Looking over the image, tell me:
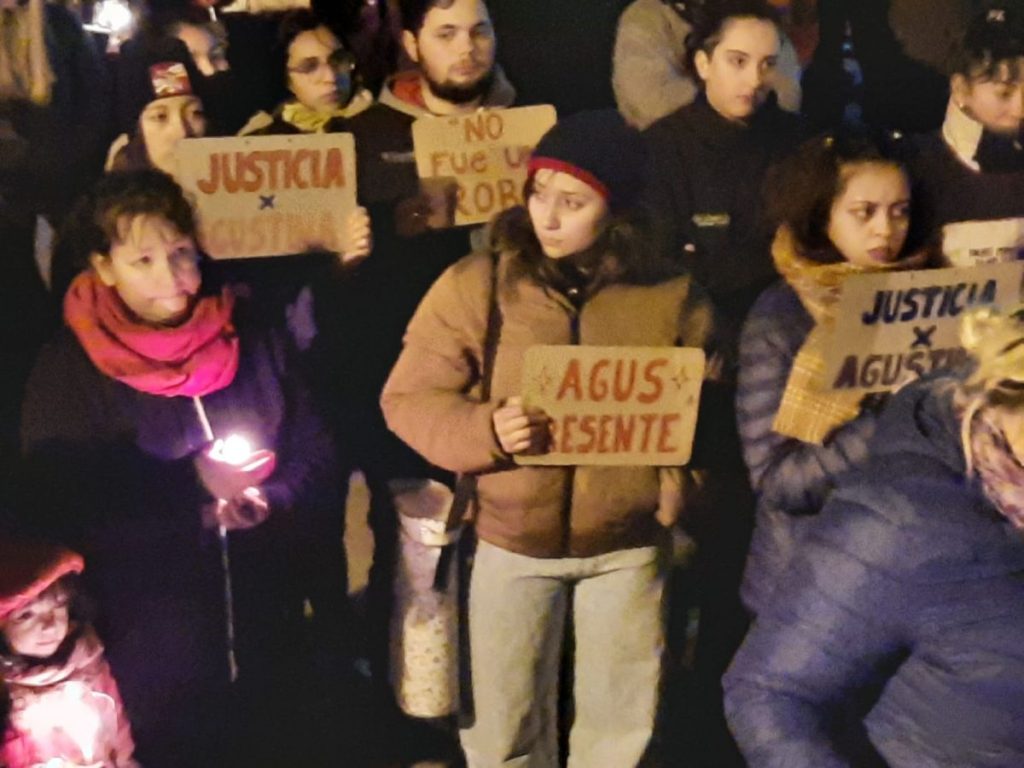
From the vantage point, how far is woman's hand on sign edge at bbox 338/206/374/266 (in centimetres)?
121

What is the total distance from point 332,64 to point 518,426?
45 centimetres

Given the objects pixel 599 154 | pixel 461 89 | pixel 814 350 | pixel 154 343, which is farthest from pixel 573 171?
pixel 154 343

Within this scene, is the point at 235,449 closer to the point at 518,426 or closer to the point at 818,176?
the point at 518,426

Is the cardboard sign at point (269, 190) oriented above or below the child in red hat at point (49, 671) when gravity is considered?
above

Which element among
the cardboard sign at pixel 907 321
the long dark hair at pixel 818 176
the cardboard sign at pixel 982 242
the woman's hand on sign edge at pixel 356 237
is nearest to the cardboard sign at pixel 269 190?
the woman's hand on sign edge at pixel 356 237

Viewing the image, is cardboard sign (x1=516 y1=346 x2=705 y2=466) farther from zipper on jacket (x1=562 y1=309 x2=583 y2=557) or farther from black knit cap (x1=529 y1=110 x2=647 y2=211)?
black knit cap (x1=529 y1=110 x2=647 y2=211)

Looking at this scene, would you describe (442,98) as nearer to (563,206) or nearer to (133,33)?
(563,206)

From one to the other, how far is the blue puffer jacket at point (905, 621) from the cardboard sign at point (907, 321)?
0.59 feet

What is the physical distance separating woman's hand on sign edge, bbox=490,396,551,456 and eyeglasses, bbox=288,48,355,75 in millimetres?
405

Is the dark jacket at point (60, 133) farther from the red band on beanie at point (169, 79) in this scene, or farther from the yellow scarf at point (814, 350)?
the yellow scarf at point (814, 350)

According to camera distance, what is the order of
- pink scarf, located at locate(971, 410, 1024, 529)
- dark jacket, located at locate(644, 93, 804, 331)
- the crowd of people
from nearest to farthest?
pink scarf, located at locate(971, 410, 1024, 529) < the crowd of people < dark jacket, located at locate(644, 93, 804, 331)

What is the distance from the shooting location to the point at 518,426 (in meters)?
1.26

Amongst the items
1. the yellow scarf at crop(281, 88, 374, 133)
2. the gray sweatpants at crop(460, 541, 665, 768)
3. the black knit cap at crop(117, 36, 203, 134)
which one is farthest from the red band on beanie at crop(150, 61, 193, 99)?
the gray sweatpants at crop(460, 541, 665, 768)

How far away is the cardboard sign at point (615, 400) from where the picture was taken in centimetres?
126
